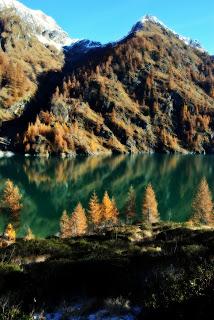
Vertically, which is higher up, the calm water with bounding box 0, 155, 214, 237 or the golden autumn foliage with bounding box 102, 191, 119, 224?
the golden autumn foliage with bounding box 102, 191, 119, 224

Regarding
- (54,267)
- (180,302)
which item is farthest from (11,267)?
(180,302)

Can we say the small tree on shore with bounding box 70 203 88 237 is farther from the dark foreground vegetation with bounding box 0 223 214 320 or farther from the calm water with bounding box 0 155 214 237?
the dark foreground vegetation with bounding box 0 223 214 320

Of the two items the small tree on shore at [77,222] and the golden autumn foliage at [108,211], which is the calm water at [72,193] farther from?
the golden autumn foliage at [108,211]

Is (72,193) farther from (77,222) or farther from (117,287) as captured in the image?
(117,287)

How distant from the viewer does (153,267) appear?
17.4m

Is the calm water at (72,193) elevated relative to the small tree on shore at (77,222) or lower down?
lower down

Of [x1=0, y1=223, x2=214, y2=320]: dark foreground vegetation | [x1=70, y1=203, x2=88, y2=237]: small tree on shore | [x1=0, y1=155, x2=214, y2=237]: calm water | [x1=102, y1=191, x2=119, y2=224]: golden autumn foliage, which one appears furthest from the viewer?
[x1=0, y1=155, x2=214, y2=237]: calm water

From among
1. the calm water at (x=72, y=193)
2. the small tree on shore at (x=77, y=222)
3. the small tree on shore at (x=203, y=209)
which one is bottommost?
the calm water at (x=72, y=193)

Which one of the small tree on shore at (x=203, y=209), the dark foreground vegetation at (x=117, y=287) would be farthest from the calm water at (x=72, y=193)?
the dark foreground vegetation at (x=117, y=287)

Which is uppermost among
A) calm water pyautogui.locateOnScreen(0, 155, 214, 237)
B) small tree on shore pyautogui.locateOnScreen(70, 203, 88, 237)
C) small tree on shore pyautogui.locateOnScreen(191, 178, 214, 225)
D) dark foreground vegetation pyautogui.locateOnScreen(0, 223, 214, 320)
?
dark foreground vegetation pyautogui.locateOnScreen(0, 223, 214, 320)

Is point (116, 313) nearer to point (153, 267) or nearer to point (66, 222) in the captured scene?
point (153, 267)

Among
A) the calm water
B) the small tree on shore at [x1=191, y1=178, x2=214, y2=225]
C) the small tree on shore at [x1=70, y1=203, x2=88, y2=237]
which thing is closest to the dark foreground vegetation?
the small tree on shore at [x1=70, y1=203, x2=88, y2=237]

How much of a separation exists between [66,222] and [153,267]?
73237 mm

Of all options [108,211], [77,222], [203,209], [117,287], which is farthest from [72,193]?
[117,287]
